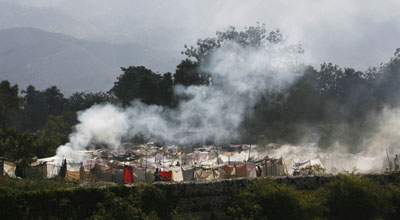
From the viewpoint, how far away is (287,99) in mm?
60000

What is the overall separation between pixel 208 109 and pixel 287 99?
12.8 meters

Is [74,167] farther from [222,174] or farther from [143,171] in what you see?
[222,174]

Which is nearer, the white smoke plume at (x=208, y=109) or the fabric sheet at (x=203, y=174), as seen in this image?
the fabric sheet at (x=203, y=174)

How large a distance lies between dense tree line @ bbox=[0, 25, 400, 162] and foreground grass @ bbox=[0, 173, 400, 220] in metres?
29.2

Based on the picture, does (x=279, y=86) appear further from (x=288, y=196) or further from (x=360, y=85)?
(x=288, y=196)

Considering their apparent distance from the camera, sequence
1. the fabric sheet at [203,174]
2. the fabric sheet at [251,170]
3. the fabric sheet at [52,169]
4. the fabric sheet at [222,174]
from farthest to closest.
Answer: the fabric sheet at [52,169] < the fabric sheet at [203,174] < the fabric sheet at [251,170] < the fabric sheet at [222,174]

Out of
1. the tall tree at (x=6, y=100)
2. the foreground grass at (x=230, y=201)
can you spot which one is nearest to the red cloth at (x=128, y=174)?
the foreground grass at (x=230, y=201)

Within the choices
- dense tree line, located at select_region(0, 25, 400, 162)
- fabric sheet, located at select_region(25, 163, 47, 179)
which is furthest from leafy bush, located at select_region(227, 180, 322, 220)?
dense tree line, located at select_region(0, 25, 400, 162)

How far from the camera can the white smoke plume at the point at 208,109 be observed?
148ft

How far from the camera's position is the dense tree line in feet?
163

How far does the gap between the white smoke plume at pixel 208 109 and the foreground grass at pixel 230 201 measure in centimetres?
2206

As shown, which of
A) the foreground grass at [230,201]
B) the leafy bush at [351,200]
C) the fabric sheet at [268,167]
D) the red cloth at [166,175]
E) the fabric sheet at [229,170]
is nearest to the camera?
the foreground grass at [230,201]

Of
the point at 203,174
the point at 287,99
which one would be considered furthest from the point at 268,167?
the point at 287,99

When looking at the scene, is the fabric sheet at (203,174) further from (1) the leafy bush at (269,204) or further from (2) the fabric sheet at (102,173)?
(1) the leafy bush at (269,204)
